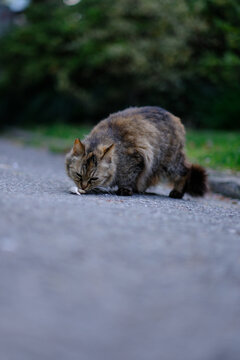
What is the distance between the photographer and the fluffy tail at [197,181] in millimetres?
5570

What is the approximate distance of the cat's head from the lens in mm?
4625

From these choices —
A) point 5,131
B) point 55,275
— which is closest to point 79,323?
point 55,275

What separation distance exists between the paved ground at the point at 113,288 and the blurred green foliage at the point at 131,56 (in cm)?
1095

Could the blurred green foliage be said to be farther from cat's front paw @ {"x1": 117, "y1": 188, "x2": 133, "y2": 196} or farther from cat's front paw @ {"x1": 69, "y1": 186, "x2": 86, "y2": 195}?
cat's front paw @ {"x1": 69, "y1": 186, "x2": 86, "y2": 195}

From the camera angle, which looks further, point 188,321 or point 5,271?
point 5,271

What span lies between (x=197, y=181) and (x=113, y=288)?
3.65 m

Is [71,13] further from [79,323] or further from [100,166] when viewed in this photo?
[79,323]

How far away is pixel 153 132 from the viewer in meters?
5.25

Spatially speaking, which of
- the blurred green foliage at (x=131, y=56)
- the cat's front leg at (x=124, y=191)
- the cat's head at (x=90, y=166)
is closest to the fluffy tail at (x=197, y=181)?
the cat's front leg at (x=124, y=191)

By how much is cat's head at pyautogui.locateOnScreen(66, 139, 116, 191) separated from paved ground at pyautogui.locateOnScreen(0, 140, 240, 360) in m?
1.44

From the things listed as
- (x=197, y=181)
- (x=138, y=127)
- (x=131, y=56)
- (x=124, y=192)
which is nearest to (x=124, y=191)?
(x=124, y=192)

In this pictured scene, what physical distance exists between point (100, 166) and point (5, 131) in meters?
13.2

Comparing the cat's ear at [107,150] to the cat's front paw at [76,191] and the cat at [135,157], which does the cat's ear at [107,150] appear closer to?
the cat at [135,157]

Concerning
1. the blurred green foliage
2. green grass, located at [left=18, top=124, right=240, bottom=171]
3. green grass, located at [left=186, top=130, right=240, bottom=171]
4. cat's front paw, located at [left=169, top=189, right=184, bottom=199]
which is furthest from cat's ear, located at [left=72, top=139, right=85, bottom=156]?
the blurred green foliage
